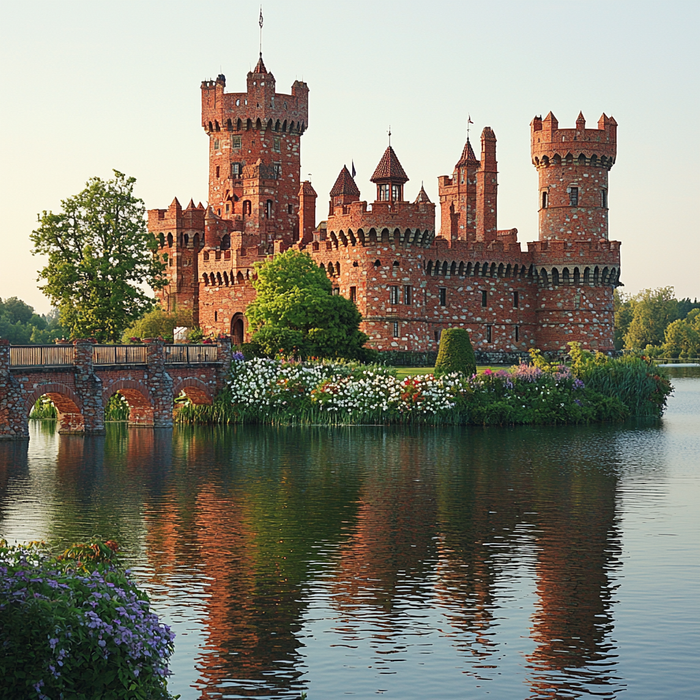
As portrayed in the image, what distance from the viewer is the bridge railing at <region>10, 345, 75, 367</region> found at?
4200 cm

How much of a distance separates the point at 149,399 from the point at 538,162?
142 ft

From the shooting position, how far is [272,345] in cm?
6072

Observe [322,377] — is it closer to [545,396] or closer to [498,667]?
[545,396]

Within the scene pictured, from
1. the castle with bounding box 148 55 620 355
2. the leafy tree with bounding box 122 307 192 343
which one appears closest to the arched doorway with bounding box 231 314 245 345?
the castle with bounding box 148 55 620 355

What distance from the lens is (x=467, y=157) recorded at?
276 ft

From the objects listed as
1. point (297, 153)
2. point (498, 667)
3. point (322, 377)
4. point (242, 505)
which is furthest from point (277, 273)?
point (498, 667)

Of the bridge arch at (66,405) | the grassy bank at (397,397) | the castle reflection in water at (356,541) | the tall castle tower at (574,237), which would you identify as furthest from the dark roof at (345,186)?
the castle reflection in water at (356,541)

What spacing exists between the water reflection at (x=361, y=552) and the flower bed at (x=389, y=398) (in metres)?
10.8

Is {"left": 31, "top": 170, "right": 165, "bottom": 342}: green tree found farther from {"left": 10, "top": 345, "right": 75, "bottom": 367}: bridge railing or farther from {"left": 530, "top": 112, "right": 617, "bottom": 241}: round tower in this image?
{"left": 530, "top": 112, "right": 617, "bottom": 241}: round tower

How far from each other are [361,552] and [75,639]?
A: 11.0 m

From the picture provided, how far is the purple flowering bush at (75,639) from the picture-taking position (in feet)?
32.4

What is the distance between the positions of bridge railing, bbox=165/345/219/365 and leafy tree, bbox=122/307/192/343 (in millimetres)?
23101

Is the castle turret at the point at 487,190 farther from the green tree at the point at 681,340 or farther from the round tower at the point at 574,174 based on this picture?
the green tree at the point at 681,340

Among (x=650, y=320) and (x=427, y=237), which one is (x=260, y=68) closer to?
(x=427, y=237)
